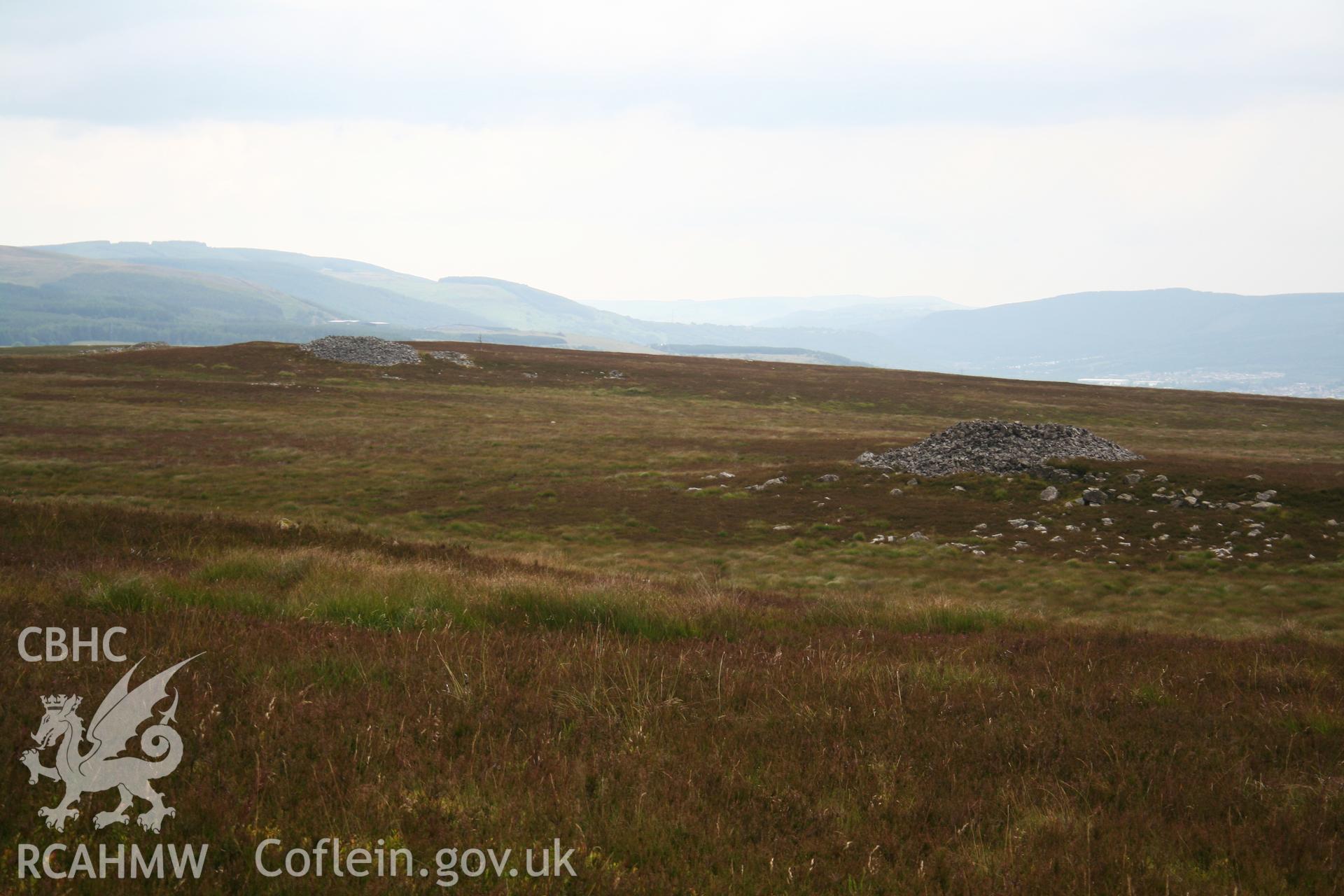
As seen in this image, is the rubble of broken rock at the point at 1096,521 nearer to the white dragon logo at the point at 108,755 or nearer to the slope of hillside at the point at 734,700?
the slope of hillside at the point at 734,700

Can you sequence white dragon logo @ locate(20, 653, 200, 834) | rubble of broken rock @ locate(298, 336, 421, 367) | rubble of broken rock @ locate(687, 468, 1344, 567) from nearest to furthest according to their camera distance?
white dragon logo @ locate(20, 653, 200, 834) → rubble of broken rock @ locate(687, 468, 1344, 567) → rubble of broken rock @ locate(298, 336, 421, 367)

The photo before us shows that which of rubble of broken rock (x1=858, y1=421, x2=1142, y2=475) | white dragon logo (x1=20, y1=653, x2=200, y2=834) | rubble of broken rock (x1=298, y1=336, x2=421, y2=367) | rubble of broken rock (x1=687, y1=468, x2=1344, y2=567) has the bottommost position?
rubble of broken rock (x1=687, y1=468, x2=1344, y2=567)

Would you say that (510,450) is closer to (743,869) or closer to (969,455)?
(969,455)

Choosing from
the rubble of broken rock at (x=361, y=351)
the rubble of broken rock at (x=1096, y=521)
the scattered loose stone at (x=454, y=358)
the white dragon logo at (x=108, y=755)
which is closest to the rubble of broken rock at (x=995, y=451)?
the rubble of broken rock at (x=1096, y=521)

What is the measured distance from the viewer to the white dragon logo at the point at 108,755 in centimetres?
435

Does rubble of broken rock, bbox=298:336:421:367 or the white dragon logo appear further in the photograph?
rubble of broken rock, bbox=298:336:421:367

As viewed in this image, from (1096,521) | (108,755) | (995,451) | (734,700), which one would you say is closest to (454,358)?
(995,451)

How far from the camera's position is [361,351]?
83000mm

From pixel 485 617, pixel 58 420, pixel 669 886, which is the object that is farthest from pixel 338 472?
pixel 669 886

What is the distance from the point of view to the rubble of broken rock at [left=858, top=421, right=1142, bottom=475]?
3155 cm

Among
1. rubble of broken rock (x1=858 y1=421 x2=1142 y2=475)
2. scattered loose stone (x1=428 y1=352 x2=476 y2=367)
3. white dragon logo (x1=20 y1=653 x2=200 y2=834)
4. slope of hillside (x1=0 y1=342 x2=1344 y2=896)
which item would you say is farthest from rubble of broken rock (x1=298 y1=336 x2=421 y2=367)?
white dragon logo (x1=20 y1=653 x2=200 y2=834)

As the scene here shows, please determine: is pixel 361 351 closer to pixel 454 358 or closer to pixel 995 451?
pixel 454 358

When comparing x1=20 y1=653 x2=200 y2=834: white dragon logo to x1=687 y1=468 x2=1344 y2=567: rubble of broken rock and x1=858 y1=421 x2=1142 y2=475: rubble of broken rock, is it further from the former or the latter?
x1=858 y1=421 x2=1142 y2=475: rubble of broken rock

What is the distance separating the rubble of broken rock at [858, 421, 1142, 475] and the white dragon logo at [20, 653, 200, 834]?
30242 millimetres
